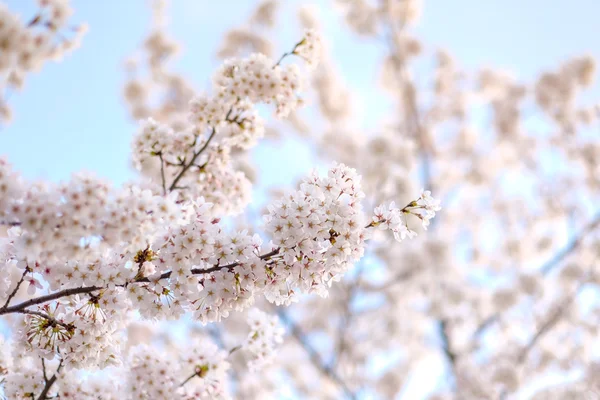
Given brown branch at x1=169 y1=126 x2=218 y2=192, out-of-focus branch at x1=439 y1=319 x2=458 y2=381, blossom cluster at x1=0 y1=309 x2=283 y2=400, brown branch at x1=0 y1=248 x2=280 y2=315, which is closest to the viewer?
brown branch at x1=0 y1=248 x2=280 y2=315

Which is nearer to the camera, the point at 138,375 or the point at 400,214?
the point at 400,214

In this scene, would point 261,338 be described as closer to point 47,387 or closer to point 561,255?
point 47,387

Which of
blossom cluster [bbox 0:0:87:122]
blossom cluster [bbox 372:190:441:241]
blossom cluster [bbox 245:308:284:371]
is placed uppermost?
blossom cluster [bbox 0:0:87:122]

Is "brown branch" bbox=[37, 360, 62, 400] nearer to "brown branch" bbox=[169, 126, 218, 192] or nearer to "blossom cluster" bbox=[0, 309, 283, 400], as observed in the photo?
"blossom cluster" bbox=[0, 309, 283, 400]

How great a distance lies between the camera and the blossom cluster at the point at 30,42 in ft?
7.91

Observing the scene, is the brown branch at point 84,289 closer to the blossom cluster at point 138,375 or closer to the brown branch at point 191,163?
the blossom cluster at point 138,375

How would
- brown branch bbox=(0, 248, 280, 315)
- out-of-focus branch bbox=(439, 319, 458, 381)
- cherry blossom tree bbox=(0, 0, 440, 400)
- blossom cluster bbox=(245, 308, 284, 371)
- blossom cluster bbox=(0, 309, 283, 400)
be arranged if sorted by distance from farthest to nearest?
1. out-of-focus branch bbox=(439, 319, 458, 381)
2. blossom cluster bbox=(245, 308, 284, 371)
3. blossom cluster bbox=(0, 309, 283, 400)
4. brown branch bbox=(0, 248, 280, 315)
5. cherry blossom tree bbox=(0, 0, 440, 400)

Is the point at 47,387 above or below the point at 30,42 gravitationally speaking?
below

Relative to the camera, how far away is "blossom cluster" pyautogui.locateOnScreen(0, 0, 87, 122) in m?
2.41

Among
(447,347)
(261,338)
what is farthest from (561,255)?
(261,338)

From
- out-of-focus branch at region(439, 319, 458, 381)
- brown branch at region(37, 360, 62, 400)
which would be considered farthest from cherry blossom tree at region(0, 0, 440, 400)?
out-of-focus branch at region(439, 319, 458, 381)

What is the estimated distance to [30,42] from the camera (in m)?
2.52

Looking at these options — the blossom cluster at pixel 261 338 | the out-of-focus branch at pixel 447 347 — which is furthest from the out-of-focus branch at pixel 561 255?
the blossom cluster at pixel 261 338

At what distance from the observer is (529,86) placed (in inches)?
473
